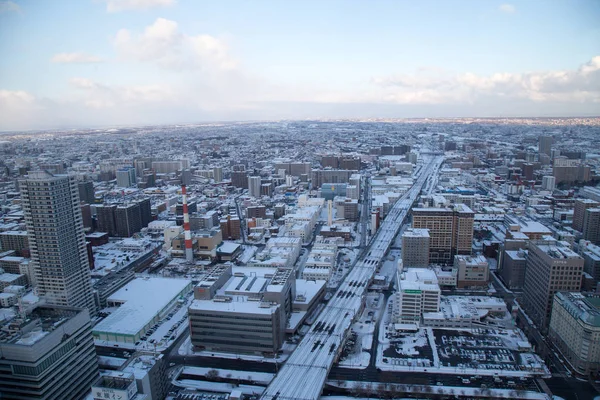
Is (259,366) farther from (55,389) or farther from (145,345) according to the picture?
(55,389)

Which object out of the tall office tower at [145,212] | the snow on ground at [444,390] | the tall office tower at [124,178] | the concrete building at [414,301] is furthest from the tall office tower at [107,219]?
the snow on ground at [444,390]

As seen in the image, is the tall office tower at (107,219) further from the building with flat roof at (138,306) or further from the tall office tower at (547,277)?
the tall office tower at (547,277)

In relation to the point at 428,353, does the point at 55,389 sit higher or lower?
higher

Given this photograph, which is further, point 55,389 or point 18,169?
point 18,169

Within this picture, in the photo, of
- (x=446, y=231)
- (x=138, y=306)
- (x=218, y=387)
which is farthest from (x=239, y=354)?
(x=446, y=231)

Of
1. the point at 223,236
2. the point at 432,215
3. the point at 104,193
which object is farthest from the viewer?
the point at 104,193

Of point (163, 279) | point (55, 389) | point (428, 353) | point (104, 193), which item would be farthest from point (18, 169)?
point (428, 353)

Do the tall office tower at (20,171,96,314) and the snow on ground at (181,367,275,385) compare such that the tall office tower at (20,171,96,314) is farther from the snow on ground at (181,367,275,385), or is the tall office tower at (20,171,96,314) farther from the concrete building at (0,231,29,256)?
the concrete building at (0,231,29,256)

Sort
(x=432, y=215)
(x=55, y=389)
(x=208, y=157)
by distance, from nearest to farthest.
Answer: (x=55, y=389) < (x=432, y=215) < (x=208, y=157)
